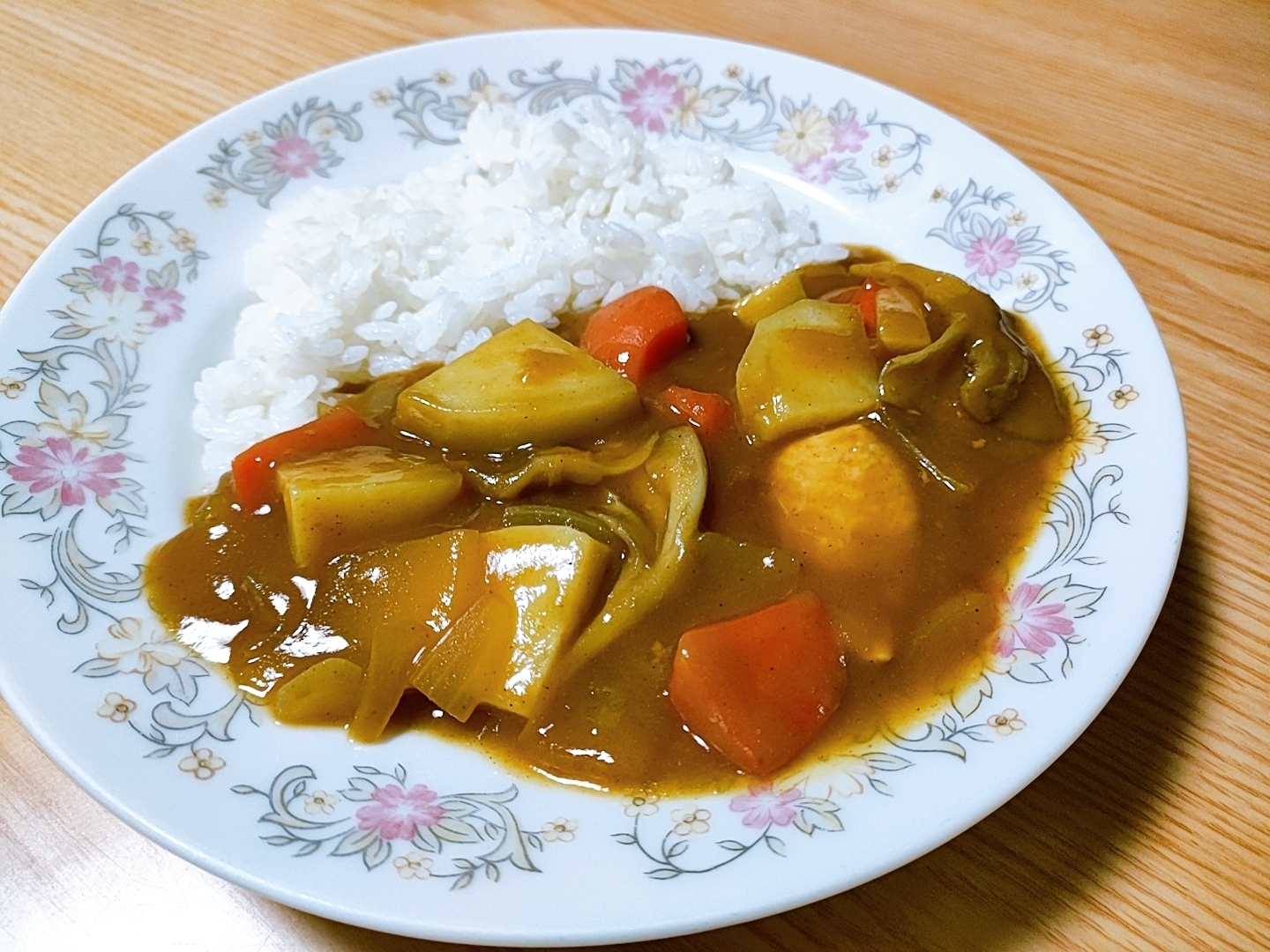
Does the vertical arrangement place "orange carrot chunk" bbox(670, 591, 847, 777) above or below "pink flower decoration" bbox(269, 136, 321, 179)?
below

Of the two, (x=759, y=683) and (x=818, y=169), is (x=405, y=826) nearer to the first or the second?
(x=759, y=683)

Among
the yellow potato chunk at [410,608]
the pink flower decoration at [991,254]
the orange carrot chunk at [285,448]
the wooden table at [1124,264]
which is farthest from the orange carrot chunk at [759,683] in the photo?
the pink flower decoration at [991,254]

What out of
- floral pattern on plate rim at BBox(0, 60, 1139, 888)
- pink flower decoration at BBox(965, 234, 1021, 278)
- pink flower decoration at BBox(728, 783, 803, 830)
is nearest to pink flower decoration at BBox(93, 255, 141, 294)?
floral pattern on plate rim at BBox(0, 60, 1139, 888)

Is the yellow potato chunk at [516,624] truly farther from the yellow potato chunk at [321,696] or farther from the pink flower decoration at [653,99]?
the pink flower decoration at [653,99]

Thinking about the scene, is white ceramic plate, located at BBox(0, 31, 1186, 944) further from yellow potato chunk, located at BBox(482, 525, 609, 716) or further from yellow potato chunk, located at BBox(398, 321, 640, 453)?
yellow potato chunk, located at BBox(398, 321, 640, 453)

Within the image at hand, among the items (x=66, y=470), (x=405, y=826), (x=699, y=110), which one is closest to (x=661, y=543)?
(x=405, y=826)
